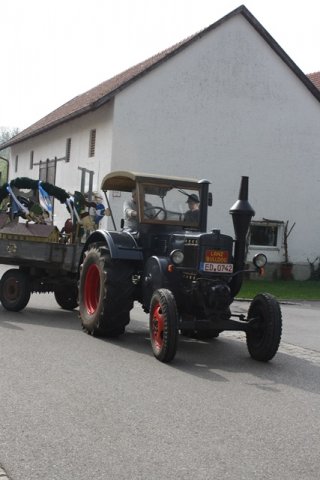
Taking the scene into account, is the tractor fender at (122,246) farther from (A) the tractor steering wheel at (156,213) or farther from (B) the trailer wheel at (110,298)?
(A) the tractor steering wheel at (156,213)

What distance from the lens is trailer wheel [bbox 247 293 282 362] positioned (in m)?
7.61

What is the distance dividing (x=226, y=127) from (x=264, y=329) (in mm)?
15393

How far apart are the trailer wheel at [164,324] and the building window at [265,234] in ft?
52.8

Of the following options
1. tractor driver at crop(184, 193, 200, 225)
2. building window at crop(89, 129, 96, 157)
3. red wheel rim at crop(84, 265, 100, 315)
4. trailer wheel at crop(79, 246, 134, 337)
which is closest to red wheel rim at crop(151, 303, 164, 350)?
trailer wheel at crop(79, 246, 134, 337)

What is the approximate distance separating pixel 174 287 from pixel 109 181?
262 centimetres

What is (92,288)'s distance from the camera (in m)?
9.43

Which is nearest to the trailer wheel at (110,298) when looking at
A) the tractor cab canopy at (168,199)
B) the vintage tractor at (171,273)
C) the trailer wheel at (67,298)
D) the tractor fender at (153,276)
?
the vintage tractor at (171,273)

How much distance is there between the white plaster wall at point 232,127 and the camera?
825 inches

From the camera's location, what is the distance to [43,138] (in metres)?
29.7

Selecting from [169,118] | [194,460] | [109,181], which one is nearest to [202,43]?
[169,118]

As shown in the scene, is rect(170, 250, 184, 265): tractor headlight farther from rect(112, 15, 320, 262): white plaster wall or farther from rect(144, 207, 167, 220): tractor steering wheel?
rect(112, 15, 320, 262): white plaster wall

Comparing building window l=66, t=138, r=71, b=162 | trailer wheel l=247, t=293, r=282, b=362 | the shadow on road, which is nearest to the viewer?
the shadow on road

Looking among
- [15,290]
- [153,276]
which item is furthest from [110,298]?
[15,290]

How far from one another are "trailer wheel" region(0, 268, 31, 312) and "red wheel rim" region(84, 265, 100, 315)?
1.71m
